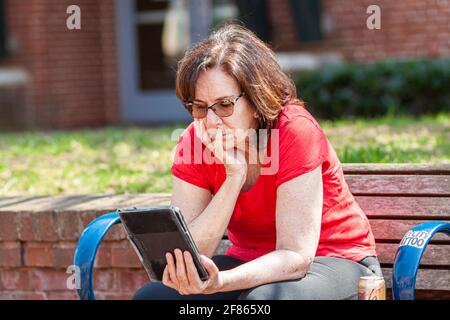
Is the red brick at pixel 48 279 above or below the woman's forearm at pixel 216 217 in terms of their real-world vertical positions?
below

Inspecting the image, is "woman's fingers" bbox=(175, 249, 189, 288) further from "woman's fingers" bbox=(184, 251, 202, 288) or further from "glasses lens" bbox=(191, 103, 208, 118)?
"glasses lens" bbox=(191, 103, 208, 118)

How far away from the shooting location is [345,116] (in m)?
8.95

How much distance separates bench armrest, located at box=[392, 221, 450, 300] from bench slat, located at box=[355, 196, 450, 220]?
0.41 meters

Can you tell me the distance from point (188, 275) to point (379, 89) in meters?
6.27

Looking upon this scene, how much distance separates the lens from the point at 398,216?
3.58 meters

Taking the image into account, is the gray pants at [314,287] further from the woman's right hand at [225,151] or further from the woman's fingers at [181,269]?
the woman's right hand at [225,151]

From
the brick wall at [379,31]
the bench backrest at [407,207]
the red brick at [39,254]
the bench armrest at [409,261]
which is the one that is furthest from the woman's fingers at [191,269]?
the brick wall at [379,31]

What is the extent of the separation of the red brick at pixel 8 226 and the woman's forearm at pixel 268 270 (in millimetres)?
1419

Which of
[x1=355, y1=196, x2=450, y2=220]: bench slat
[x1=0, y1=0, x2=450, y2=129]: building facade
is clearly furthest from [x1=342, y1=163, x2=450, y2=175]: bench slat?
[x1=0, y1=0, x2=450, y2=129]: building facade

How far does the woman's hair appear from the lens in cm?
316

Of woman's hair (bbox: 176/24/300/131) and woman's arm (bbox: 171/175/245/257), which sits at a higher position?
woman's hair (bbox: 176/24/300/131)

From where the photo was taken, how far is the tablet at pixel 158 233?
284 cm

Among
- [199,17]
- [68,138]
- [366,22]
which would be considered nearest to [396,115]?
[366,22]

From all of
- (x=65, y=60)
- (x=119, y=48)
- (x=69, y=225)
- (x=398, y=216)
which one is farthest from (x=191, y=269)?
(x=119, y=48)
